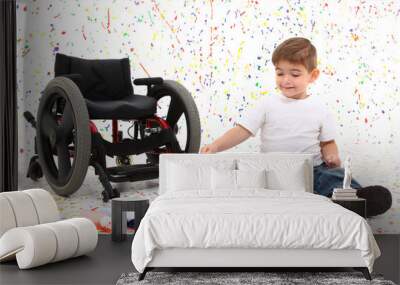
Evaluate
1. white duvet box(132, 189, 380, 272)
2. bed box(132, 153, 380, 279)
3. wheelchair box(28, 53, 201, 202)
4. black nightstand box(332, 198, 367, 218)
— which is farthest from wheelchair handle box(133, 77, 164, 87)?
white duvet box(132, 189, 380, 272)

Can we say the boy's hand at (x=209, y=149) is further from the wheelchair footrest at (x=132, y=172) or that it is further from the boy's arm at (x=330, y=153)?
the boy's arm at (x=330, y=153)

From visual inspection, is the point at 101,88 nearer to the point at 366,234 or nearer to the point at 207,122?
Result: the point at 207,122

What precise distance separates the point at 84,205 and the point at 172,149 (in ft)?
2.84

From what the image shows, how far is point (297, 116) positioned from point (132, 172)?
4.47ft

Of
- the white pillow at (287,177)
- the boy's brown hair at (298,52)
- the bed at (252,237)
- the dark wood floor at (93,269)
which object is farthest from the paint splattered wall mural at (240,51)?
the bed at (252,237)

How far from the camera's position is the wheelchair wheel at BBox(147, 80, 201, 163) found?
17.3 feet

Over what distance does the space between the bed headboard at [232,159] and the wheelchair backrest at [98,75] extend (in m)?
0.69

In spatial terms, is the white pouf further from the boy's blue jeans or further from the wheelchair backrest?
the boy's blue jeans

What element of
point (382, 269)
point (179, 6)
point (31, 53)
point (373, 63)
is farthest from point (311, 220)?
point (31, 53)

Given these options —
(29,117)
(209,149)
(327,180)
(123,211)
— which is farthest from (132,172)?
(327,180)

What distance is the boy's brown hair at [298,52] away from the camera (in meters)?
5.34

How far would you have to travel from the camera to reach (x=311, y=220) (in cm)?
377

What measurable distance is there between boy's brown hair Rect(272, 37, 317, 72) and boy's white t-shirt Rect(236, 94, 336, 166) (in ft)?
0.87

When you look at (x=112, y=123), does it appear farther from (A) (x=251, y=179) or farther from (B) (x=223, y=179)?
(A) (x=251, y=179)
